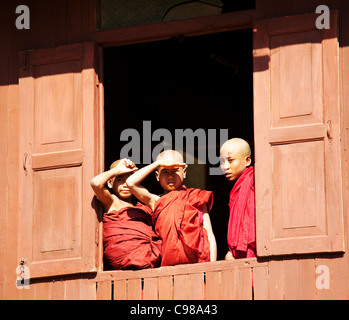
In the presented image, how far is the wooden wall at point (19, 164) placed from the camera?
849 centimetres

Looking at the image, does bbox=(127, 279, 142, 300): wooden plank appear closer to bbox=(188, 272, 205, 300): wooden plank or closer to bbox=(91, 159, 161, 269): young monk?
bbox=(91, 159, 161, 269): young monk

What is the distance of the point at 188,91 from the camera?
12297 millimetres

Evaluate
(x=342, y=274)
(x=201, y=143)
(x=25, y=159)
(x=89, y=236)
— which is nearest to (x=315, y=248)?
(x=342, y=274)

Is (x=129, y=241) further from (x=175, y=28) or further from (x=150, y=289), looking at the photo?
(x=175, y=28)

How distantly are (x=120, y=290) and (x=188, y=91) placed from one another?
12.5 ft

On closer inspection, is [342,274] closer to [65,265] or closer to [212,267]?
[212,267]

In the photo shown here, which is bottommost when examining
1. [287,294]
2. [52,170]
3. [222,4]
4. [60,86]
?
[287,294]

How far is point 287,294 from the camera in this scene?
8492 mm

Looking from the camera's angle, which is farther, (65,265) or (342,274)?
(65,265)

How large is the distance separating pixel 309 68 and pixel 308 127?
457 mm

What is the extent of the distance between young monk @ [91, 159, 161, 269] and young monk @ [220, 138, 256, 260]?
59 cm

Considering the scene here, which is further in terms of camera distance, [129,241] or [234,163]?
[234,163]

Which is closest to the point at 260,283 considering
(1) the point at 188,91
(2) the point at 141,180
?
(2) the point at 141,180

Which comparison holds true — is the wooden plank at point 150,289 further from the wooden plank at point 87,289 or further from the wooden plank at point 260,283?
the wooden plank at point 260,283
